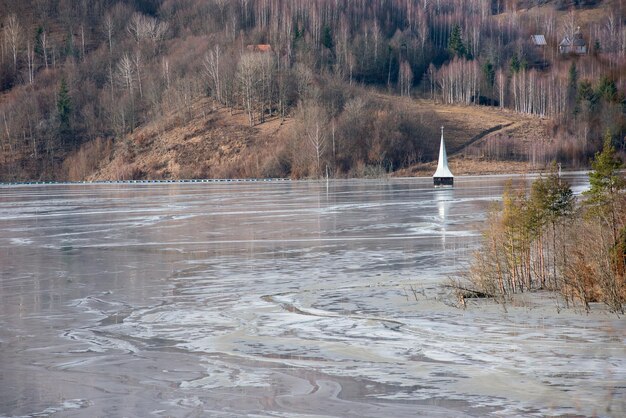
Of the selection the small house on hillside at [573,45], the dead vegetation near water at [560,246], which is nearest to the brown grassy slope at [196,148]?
the small house on hillside at [573,45]

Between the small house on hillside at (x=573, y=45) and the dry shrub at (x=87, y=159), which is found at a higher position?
the small house on hillside at (x=573, y=45)

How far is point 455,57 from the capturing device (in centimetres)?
15788

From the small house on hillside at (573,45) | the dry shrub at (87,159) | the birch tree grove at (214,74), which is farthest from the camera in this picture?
the small house on hillside at (573,45)

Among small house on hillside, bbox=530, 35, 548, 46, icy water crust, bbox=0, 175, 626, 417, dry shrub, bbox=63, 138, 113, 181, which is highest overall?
small house on hillside, bbox=530, 35, 548, 46

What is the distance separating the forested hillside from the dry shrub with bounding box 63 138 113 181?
0.78 feet

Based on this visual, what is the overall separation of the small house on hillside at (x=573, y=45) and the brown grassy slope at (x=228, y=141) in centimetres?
6105

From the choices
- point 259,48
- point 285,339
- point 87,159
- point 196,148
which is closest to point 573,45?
point 259,48

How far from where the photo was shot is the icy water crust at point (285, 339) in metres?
10.5

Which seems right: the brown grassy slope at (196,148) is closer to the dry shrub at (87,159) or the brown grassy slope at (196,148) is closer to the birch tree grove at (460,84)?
the dry shrub at (87,159)

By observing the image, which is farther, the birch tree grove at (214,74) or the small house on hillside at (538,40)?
the small house on hillside at (538,40)

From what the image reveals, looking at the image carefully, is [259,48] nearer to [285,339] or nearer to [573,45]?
[573,45]

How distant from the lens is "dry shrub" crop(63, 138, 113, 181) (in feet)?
400

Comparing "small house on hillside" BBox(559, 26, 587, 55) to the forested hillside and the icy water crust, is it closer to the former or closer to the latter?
the forested hillside

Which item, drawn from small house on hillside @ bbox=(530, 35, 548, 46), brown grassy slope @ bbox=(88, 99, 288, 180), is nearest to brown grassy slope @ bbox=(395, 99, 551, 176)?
brown grassy slope @ bbox=(88, 99, 288, 180)
